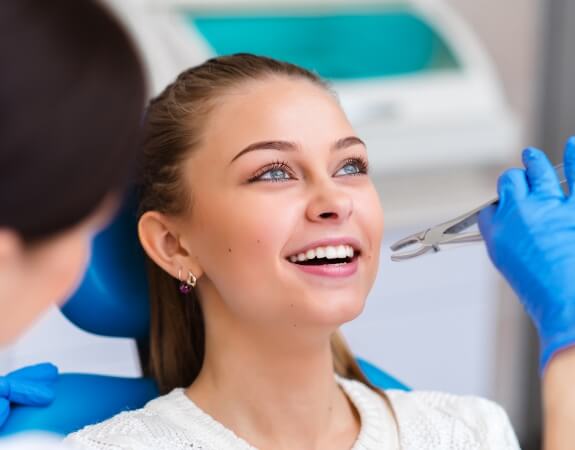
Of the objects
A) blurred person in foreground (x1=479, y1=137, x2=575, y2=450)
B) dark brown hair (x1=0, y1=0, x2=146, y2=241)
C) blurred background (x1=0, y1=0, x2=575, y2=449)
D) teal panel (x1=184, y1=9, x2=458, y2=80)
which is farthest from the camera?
teal panel (x1=184, y1=9, x2=458, y2=80)

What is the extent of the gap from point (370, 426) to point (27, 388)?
1.44ft

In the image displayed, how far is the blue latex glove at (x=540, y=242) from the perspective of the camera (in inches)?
40.3

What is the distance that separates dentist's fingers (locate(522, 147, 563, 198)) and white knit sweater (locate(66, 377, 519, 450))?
373 millimetres

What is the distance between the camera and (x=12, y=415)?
3.93 ft

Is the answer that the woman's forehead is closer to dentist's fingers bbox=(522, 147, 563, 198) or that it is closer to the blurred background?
dentist's fingers bbox=(522, 147, 563, 198)

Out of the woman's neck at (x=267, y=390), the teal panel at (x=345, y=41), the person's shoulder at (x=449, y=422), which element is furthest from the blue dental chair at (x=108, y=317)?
the teal panel at (x=345, y=41)

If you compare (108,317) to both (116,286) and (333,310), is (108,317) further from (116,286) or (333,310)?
(333,310)

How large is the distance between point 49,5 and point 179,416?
0.71 metres

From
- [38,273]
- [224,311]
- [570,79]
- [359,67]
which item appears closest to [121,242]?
[224,311]

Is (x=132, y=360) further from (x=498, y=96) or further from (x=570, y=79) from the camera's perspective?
(x=570, y=79)

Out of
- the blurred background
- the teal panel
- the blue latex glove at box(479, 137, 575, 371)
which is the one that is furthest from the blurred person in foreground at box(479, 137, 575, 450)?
the teal panel

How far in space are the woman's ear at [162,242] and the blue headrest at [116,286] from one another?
66mm

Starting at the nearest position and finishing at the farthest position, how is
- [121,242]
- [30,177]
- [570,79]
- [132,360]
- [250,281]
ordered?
[30,177] → [250,281] → [121,242] → [132,360] → [570,79]

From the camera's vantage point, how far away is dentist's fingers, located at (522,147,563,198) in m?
1.11
